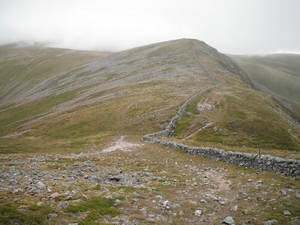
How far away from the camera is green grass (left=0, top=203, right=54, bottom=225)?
40.2ft

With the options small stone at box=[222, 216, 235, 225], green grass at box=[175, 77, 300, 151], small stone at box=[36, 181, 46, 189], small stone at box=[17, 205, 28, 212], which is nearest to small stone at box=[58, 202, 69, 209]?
small stone at box=[17, 205, 28, 212]

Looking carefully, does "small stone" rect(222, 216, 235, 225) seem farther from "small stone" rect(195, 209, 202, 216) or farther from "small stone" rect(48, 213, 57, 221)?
"small stone" rect(48, 213, 57, 221)

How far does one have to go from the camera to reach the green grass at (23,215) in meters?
12.3

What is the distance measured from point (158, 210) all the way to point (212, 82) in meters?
92.3

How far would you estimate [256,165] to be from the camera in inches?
1020

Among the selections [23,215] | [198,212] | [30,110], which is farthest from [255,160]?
[30,110]

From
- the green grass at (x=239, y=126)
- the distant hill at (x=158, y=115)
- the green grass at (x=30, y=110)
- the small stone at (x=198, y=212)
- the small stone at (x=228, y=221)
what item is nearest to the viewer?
the small stone at (x=228, y=221)

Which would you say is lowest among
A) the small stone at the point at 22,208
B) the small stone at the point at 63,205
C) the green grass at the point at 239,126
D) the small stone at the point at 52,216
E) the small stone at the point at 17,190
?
the green grass at the point at 239,126

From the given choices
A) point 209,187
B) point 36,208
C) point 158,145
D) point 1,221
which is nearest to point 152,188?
point 209,187

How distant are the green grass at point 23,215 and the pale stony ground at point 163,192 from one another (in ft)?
1.54

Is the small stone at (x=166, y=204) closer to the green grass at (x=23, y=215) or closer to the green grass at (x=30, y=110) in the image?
the green grass at (x=23, y=215)

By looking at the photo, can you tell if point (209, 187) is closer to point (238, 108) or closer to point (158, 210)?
point (158, 210)

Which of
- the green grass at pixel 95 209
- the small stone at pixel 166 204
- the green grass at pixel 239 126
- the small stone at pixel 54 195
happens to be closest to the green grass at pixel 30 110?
the green grass at pixel 239 126

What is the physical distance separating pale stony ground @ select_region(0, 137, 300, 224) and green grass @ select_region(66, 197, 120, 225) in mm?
347
